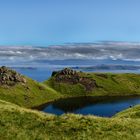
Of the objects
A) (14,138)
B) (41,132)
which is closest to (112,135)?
(41,132)

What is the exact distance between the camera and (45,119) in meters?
38.7

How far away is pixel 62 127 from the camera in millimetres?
36250

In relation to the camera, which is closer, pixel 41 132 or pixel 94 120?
pixel 41 132

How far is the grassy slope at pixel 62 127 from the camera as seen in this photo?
3400cm

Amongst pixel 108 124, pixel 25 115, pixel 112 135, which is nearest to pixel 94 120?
pixel 108 124

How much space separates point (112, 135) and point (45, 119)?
27.3 ft

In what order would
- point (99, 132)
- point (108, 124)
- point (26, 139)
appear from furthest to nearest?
point (108, 124) → point (99, 132) → point (26, 139)

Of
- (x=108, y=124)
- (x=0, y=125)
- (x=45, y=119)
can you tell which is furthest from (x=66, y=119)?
(x=0, y=125)

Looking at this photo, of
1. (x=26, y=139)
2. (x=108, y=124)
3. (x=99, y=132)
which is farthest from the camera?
(x=108, y=124)

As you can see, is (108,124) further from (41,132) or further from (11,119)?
(11,119)

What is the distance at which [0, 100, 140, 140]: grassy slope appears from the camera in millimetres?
33997

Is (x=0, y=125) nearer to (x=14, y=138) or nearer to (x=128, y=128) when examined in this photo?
(x=14, y=138)

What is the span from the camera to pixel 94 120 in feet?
126

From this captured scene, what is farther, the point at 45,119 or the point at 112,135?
the point at 45,119
